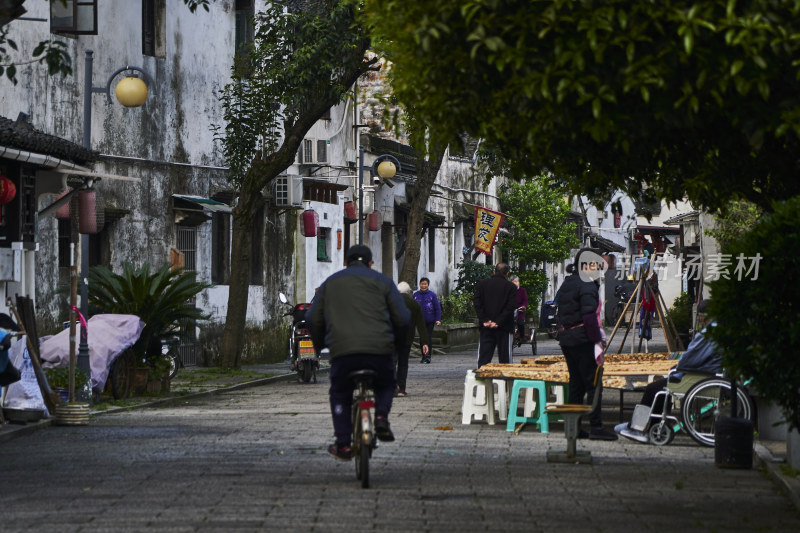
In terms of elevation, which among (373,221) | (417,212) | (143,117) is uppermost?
(143,117)

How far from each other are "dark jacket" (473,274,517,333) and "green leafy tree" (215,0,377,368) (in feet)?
16.7

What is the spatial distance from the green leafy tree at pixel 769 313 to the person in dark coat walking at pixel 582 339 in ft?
17.4

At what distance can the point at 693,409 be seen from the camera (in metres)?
13.7

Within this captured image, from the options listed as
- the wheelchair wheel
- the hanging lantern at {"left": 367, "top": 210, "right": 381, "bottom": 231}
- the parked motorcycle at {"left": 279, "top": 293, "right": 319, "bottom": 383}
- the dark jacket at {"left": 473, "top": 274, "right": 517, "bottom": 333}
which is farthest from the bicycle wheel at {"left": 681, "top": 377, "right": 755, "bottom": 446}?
the hanging lantern at {"left": 367, "top": 210, "right": 381, "bottom": 231}

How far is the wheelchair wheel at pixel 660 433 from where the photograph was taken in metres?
13.7

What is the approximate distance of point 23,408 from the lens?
51.1 ft

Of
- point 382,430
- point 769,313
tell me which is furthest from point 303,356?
point 769,313

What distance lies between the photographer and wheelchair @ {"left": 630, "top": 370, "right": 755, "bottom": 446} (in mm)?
13422

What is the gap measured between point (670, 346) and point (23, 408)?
33.9 feet

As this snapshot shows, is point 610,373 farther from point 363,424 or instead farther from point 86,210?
point 86,210

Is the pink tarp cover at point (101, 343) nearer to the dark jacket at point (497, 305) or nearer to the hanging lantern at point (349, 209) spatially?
the dark jacket at point (497, 305)

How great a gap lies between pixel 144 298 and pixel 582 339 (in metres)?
7.94

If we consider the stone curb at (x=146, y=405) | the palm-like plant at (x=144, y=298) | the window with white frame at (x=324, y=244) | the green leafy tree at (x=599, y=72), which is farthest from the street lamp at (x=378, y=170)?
the green leafy tree at (x=599, y=72)

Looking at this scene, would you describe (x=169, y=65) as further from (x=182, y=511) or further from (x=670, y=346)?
(x=182, y=511)
